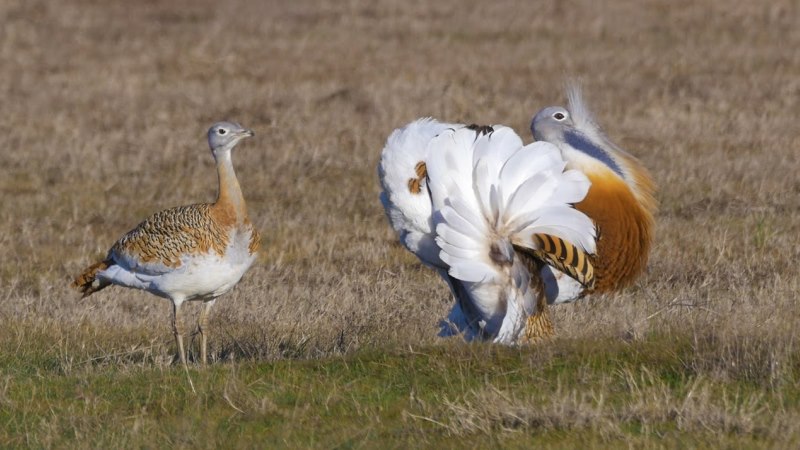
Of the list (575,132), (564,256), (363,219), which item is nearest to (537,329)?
(564,256)

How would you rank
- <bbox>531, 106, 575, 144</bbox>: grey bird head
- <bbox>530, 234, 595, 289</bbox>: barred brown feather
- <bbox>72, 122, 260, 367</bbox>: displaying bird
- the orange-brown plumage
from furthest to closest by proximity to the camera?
<bbox>72, 122, 260, 367</bbox>: displaying bird → <bbox>531, 106, 575, 144</bbox>: grey bird head → the orange-brown plumage → <bbox>530, 234, 595, 289</bbox>: barred brown feather

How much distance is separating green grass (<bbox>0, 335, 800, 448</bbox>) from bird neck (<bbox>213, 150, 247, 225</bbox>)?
3.27 ft

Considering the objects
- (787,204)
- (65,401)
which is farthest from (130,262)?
(787,204)

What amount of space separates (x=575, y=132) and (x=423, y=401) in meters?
1.79

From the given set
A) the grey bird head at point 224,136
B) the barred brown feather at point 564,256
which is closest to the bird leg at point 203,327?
the grey bird head at point 224,136

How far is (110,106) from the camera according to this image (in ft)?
49.6

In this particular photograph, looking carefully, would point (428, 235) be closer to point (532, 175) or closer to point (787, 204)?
point (532, 175)

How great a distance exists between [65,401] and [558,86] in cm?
1086

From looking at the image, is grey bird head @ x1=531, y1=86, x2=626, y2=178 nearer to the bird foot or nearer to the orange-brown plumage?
the orange-brown plumage

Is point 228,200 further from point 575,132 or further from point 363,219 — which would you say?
point 363,219

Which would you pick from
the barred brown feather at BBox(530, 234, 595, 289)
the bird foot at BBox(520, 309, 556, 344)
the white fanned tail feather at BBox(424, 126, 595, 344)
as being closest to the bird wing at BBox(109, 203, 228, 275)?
the white fanned tail feather at BBox(424, 126, 595, 344)

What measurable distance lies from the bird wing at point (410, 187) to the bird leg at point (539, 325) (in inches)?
18.3

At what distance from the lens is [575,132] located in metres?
6.46

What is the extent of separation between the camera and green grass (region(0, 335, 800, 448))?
4812 mm
